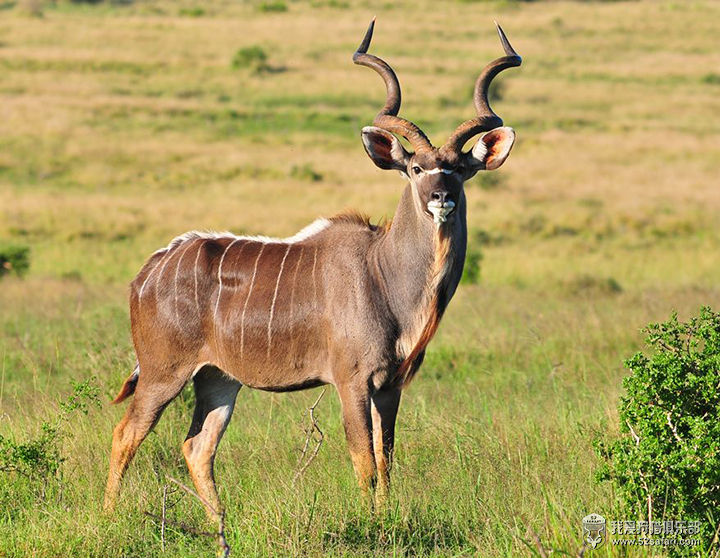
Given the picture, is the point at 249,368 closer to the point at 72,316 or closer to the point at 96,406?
the point at 96,406

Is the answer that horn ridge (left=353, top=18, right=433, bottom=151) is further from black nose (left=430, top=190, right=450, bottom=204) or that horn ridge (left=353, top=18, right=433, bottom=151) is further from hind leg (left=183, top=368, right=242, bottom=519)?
hind leg (left=183, top=368, right=242, bottom=519)

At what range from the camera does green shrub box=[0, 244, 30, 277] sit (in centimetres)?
1499

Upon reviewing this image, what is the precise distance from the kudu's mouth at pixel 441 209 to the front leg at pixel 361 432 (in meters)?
0.90

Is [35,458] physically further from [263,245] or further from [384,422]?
[384,422]

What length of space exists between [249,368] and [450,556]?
5.29ft

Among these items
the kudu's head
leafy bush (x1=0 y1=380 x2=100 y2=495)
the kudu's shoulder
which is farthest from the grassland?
the kudu's head

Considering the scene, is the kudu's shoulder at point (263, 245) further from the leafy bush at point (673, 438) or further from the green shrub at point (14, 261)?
the green shrub at point (14, 261)

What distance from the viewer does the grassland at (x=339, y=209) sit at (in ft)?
17.5

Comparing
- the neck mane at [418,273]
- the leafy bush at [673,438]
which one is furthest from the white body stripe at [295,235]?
the leafy bush at [673,438]

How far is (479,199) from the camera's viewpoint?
2381 centimetres

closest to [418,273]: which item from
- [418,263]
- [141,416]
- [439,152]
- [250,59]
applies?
[418,263]

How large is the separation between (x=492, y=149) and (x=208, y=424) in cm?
211

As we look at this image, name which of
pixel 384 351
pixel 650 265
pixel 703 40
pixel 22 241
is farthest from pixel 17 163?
pixel 703 40

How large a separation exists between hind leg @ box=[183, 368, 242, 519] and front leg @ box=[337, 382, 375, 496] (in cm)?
76
